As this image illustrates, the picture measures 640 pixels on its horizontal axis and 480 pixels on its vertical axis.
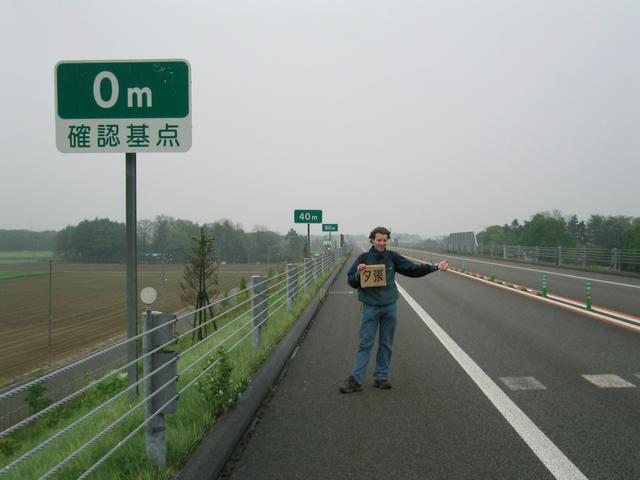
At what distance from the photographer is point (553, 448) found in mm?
3928

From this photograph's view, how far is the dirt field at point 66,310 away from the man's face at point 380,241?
35.3 m

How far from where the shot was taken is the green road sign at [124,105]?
166 inches

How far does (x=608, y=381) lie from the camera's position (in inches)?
235

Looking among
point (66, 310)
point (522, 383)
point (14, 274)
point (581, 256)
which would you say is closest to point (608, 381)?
point (522, 383)

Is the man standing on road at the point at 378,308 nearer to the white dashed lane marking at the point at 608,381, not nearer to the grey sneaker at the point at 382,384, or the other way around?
the grey sneaker at the point at 382,384

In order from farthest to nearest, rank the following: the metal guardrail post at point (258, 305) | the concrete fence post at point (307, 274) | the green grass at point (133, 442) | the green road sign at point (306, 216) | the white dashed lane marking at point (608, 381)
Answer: the green road sign at point (306, 216) → the concrete fence post at point (307, 274) → the metal guardrail post at point (258, 305) → the white dashed lane marking at point (608, 381) → the green grass at point (133, 442)

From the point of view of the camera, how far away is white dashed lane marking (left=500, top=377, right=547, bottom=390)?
5719 millimetres

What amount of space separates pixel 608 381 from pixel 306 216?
727 inches

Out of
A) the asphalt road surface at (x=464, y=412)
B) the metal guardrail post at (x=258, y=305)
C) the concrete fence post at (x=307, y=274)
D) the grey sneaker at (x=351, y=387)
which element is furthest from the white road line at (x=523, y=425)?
the concrete fence post at (x=307, y=274)

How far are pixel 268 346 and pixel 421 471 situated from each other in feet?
14.2

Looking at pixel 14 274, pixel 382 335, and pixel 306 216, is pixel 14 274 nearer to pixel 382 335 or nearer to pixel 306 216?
pixel 306 216

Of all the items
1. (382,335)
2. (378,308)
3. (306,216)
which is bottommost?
(382,335)

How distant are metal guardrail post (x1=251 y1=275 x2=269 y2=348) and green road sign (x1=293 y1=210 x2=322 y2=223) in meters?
15.1

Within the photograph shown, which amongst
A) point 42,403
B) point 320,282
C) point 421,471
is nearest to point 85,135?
point 421,471
